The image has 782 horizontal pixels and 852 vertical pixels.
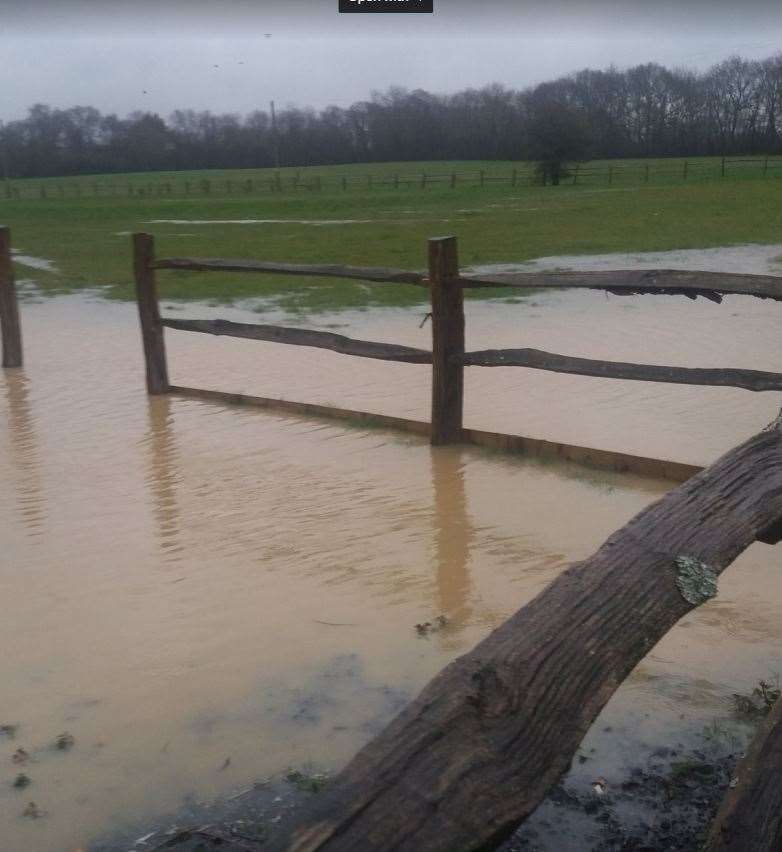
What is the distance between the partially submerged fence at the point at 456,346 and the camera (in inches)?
234

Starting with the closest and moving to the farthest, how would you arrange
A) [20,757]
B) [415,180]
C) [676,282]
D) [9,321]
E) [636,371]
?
[20,757], [676,282], [636,371], [9,321], [415,180]

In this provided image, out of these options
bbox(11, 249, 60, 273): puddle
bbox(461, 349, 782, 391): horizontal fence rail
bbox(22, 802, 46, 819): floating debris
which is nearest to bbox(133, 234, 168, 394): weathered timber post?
bbox(461, 349, 782, 391): horizontal fence rail

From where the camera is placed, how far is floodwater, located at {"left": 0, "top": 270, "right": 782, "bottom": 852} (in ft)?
11.3

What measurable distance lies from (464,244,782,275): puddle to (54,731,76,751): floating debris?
14.7 m

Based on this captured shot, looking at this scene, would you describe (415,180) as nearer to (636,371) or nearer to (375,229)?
(375,229)

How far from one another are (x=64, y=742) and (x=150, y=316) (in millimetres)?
5994

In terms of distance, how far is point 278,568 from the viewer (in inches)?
200

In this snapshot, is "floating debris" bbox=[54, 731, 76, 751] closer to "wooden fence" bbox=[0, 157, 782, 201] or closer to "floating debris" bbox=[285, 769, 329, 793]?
"floating debris" bbox=[285, 769, 329, 793]

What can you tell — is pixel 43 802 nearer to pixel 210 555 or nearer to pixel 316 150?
pixel 210 555

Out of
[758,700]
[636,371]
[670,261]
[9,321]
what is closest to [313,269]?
[636,371]

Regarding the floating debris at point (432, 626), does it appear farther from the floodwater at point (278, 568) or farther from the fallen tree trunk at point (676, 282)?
the fallen tree trunk at point (676, 282)

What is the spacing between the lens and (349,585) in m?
4.83

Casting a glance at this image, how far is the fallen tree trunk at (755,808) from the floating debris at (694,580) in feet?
1.21

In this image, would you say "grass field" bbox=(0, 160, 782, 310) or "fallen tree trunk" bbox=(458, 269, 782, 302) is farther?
"grass field" bbox=(0, 160, 782, 310)
